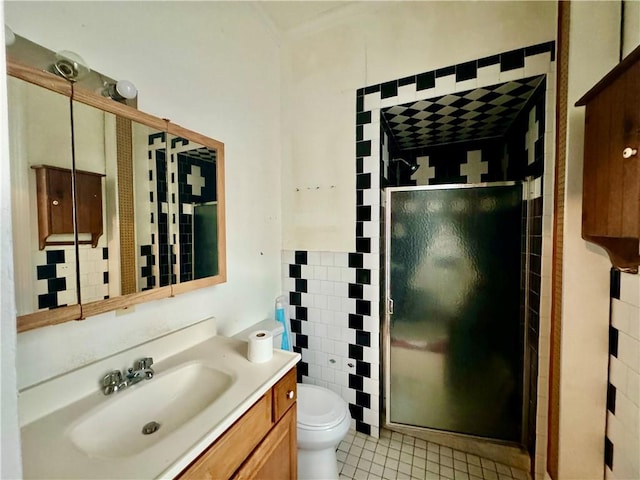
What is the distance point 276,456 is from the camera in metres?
0.98

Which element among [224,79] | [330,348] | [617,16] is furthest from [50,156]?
[617,16]

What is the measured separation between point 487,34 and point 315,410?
2142 mm

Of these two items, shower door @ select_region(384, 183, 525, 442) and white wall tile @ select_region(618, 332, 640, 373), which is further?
shower door @ select_region(384, 183, 525, 442)

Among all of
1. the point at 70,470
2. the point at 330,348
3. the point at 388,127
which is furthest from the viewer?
the point at 388,127

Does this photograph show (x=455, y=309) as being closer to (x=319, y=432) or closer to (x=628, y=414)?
(x=628, y=414)

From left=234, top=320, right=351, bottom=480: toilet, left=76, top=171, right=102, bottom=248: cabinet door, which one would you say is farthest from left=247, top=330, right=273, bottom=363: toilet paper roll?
left=76, top=171, right=102, bottom=248: cabinet door

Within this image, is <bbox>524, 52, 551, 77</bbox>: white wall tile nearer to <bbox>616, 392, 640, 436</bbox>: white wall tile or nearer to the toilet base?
<bbox>616, 392, 640, 436</bbox>: white wall tile

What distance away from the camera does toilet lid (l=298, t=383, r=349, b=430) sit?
1297 millimetres

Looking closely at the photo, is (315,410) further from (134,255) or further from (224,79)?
(224,79)

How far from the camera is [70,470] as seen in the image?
59 cm

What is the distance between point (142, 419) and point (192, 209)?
785mm

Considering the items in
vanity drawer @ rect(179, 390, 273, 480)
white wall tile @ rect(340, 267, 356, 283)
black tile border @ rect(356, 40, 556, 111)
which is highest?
black tile border @ rect(356, 40, 556, 111)

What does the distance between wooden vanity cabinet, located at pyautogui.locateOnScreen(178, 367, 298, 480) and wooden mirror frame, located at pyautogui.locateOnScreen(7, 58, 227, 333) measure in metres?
0.54

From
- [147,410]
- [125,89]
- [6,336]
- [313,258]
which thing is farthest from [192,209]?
[6,336]
